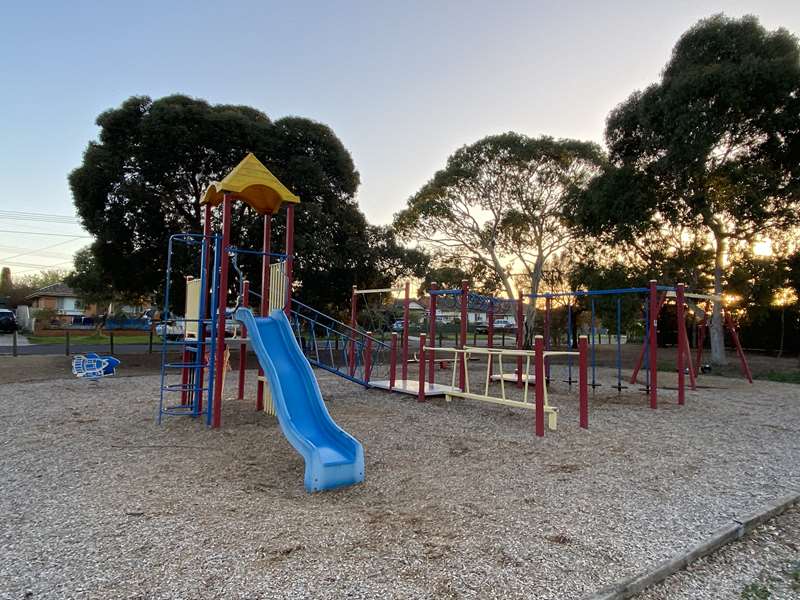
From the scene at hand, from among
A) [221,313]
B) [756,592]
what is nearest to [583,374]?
[756,592]

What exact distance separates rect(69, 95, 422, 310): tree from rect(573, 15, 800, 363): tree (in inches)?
359

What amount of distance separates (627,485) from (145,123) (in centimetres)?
1724

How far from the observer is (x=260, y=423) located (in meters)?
7.26

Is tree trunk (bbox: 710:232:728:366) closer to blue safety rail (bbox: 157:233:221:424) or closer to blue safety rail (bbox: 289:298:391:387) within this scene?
blue safety rail (bbox: 289:298:391:387)

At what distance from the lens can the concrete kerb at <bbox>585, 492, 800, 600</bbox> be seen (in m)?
2.75

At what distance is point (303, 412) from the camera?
17.9 feet

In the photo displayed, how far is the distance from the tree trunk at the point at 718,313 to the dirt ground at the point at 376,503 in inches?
406

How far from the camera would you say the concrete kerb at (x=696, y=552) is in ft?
9.04

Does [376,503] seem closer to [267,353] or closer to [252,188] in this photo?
[267,353]

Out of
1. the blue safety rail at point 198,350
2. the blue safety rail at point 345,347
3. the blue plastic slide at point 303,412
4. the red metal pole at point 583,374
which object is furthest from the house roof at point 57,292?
the red metal pole at point 583,374

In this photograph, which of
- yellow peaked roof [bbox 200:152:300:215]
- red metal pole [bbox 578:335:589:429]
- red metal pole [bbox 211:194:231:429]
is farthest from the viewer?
yellow peaked roof [bbox 200:152:300:215]

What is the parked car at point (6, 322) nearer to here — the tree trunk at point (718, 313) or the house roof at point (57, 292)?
the house roof at point (57, 292)

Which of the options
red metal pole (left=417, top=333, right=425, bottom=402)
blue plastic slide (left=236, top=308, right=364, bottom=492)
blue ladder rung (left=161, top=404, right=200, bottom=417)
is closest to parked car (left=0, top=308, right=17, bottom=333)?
blue ladder rung (left=161, top=404, right=200, bottom=417)

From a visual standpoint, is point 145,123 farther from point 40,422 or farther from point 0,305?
point 0,305
